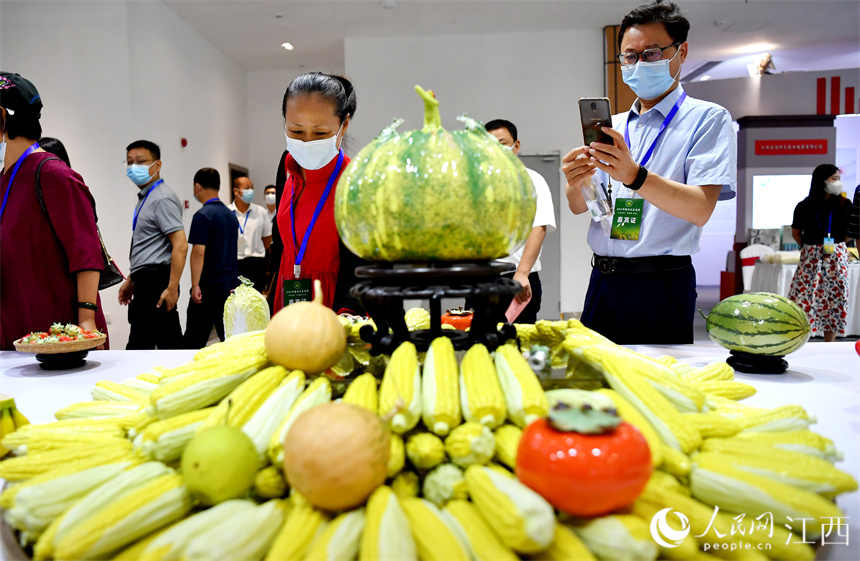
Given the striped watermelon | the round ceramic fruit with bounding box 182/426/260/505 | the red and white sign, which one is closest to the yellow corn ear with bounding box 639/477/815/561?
the round ceramic fruit with bounding box 182/426/260/505

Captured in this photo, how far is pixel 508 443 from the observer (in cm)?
77

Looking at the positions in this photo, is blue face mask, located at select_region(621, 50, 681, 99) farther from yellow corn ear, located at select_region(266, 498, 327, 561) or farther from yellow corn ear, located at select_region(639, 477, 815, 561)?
yellow corn ear, located at select_region(266, 498, 327, 561)

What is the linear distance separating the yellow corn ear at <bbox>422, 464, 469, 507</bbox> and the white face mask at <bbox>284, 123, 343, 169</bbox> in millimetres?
1423

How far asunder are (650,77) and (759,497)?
1.90 metres

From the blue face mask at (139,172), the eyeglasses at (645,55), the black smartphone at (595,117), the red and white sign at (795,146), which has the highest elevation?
the red and white sign at (795,146)

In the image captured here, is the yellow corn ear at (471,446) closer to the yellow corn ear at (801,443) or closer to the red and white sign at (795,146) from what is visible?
the yellow corn ear at (801,443)

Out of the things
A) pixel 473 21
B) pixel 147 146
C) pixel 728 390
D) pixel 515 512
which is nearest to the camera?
pixel 515 512

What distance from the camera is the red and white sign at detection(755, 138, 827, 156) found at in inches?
366

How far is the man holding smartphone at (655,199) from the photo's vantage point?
2064 mm

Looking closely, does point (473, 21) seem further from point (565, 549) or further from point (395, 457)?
point (565, 549)

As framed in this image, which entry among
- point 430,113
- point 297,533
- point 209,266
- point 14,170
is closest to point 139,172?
point 209,266

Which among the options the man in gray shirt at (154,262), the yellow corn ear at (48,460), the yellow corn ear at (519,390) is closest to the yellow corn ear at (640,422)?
the yellow corn ear at (519,390)

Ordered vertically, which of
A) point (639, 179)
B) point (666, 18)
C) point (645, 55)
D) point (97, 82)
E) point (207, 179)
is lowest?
point (639, 179)

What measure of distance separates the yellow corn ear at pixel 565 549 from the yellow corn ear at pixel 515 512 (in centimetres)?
2
